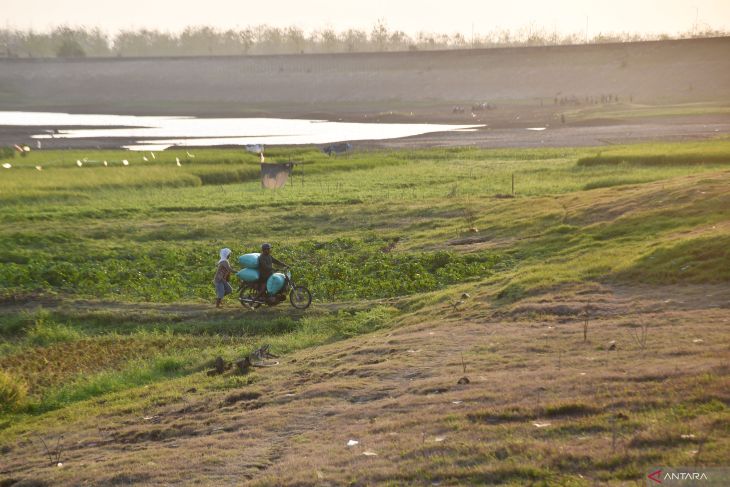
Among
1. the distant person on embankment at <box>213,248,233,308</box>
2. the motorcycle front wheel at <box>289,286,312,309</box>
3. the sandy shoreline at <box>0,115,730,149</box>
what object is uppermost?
the distant person on embankment at <box>213,248,233,308</box>

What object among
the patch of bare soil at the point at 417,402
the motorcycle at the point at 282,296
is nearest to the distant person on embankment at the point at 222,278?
the motorcycle at the point at 282,296

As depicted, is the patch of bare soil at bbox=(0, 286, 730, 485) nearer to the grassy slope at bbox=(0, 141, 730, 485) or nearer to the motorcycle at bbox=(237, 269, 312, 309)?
the grassy slope at bbox=(0, 141, 730, 485)

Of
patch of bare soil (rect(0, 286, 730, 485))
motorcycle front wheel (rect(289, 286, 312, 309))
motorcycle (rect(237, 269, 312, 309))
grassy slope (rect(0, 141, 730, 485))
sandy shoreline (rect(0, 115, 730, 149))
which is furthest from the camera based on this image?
sandy shoreline (rect(0, 115, 730, 149))

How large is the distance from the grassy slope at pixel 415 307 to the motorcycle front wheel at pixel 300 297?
0.33 m

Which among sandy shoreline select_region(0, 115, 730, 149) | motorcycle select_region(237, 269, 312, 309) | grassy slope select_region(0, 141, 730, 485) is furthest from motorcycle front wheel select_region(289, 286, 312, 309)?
sandy shoreline select_region(0, 115, 730, 149)

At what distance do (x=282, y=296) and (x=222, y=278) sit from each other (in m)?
1.27

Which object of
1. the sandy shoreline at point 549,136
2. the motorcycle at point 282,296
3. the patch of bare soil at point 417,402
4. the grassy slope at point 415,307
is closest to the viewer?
the grassy slope at point 415,307

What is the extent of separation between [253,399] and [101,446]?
2014 millimetres

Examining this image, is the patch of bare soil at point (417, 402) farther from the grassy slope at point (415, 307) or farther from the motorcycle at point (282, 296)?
the motorcycle at point (282, 296)

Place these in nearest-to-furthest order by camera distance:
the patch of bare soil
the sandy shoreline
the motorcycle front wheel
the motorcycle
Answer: the patch of bare soil < the motorcycle < the motorcycle front wheel < the sandy shoreline

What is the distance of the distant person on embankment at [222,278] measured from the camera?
18469 millimetres

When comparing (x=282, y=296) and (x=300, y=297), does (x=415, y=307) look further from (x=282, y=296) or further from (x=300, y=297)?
(x=282, y=296)

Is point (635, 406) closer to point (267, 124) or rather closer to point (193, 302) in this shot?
point (193, 302)

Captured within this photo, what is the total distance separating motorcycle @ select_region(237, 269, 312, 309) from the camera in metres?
18.5
